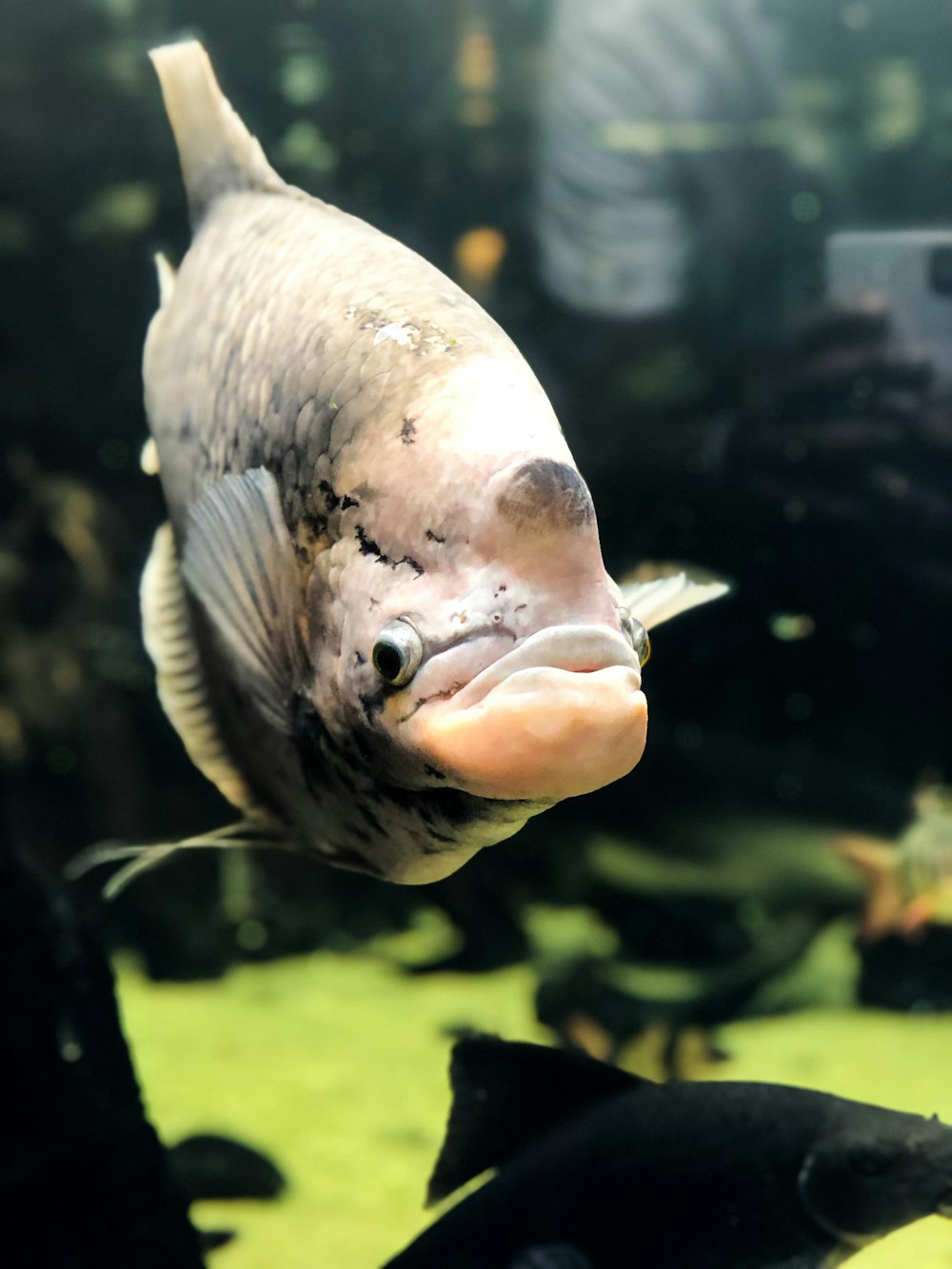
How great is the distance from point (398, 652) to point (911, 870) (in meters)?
2.38

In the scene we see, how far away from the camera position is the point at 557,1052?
134 centimetres

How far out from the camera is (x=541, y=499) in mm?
716

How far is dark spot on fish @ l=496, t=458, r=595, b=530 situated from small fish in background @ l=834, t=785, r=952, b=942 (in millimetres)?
2306

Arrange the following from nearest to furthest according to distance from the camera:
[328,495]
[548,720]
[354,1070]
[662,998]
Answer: [548,720]
[328,495]
[354,1070]
[662,998]

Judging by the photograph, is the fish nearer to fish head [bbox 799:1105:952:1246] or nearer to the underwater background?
fish head [bbox 799:1105:952:1246]

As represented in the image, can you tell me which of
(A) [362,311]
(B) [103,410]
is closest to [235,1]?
(B) [103,410]

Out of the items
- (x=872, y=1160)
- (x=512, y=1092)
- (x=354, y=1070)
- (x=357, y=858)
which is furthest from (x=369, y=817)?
(x=354, y=1070)

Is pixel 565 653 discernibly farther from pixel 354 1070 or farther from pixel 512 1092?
pixel 354 1070

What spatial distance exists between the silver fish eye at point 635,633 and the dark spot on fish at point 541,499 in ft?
0.26

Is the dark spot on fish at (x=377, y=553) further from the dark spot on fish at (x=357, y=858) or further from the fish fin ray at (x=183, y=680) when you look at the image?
the fish fin ray at (x=183, y=680)

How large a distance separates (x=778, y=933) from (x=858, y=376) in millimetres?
1456

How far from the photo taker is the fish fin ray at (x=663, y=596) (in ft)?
3.21

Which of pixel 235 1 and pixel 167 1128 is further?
pixel 235 1

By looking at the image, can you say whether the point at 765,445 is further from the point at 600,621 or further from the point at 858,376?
the point at 600,621
